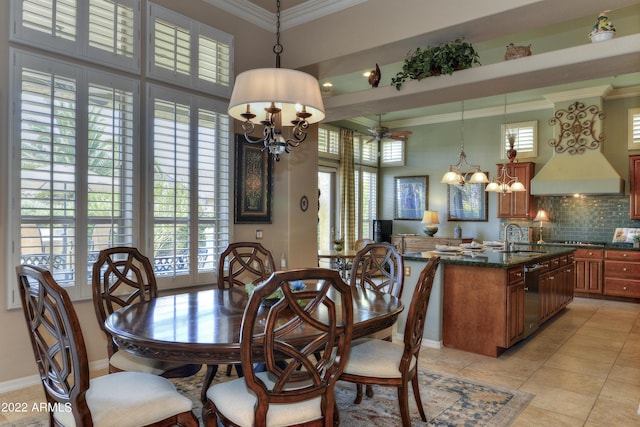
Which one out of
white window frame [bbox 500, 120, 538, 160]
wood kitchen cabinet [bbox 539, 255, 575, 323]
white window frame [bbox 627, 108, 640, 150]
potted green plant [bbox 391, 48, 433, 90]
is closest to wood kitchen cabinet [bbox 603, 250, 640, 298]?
wood kitchen cabinet [bbox 539, 255, 575, 323]

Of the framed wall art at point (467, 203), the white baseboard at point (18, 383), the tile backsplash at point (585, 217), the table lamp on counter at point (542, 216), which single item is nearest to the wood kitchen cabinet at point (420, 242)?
the framed wall art at point (467, 203)

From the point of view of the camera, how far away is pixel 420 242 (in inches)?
348

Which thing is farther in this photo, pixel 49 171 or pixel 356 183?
pixel 356 183

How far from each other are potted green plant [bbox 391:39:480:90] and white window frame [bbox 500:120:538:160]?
15.5 ft

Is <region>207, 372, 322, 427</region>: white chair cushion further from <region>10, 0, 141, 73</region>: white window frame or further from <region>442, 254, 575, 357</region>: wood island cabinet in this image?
<region>10, 0, 141, 73</region>: white window frame

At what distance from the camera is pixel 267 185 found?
480cm

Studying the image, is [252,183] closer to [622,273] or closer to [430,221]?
[430,221]

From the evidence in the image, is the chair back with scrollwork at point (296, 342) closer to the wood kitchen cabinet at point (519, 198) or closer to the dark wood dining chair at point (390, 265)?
the dark wood dining chair at point (390, 265)

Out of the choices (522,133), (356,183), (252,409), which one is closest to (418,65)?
(252,409)

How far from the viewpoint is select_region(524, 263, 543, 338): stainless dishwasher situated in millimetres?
4379

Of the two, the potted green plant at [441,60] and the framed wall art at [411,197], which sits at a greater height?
the potted green plant at [441,60]

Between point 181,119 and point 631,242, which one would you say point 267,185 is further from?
point 631,242

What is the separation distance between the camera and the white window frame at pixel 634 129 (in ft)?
23.0

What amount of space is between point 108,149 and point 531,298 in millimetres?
4423
